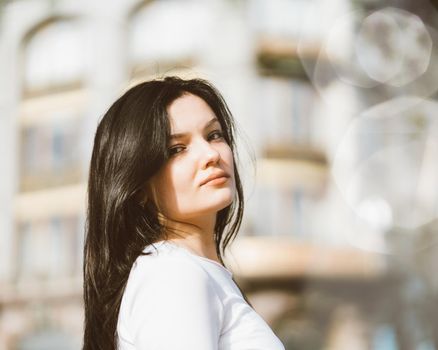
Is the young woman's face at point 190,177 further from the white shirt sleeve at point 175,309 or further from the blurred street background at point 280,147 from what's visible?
the blurred street background at point 280,147

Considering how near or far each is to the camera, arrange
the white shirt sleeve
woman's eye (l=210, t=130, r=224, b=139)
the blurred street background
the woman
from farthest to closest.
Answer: the blurred street background, woman's eye (l=210, t=130, r=224, b=139), the woman, the white shirt sleeve

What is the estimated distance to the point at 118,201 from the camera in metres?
1.05

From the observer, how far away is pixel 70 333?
373 inches

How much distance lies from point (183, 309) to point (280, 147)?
27.0 feet

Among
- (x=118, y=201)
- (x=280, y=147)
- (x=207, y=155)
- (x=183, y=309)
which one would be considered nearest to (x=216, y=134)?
(x=207, y=155)

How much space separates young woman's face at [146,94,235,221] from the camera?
1.07 m

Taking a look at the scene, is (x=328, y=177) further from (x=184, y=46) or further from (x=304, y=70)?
(x=184, y=46)

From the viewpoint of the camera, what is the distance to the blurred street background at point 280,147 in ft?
26.5

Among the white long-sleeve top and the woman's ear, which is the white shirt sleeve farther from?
the woman's ear

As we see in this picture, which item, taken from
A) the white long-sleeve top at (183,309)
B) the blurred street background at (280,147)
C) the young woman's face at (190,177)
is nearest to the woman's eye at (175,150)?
the young woman's face at (190,177)

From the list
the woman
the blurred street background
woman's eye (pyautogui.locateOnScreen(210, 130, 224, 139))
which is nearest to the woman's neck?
the woman

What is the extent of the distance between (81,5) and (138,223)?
29.8 ft

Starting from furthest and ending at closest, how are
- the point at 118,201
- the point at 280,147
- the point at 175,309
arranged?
the point at 280,147
the point at 118,201
the point at 175,309

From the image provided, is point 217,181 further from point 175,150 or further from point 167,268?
point 167,268
